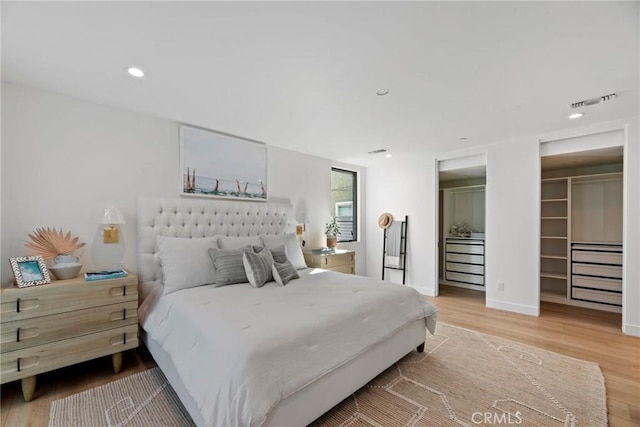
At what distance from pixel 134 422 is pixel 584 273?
5484mm

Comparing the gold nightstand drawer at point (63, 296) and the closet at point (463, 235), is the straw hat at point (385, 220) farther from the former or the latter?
the gold nightstand drawer at point (63, 296)

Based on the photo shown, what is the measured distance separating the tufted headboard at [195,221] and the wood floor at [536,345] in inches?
33.9

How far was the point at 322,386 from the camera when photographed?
5.40 feet

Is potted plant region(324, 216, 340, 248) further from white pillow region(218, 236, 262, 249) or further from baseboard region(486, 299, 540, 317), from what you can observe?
baseboard region(486, 299, 540, 317)

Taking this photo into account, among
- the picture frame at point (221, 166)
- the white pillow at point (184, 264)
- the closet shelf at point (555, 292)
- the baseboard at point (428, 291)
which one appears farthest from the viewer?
the baseboard at point (428, 291)

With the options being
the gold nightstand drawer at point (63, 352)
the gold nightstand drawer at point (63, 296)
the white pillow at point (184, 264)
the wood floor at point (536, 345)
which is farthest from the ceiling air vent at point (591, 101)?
the gold nightstand drawer at point (63, 352)

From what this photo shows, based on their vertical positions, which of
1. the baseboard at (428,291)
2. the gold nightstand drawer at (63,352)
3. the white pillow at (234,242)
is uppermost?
the white pillow at (234,242)

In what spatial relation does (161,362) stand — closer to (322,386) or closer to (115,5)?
(322,386)

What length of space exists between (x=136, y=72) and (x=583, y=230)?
5.97 meters

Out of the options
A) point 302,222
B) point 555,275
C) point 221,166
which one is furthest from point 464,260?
point 221,166

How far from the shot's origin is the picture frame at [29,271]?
6.46 feet

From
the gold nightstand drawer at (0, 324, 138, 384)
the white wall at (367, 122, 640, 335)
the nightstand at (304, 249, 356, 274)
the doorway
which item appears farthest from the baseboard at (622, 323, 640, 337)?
the gold nightstand drawer at (0, 324, 138, 384)

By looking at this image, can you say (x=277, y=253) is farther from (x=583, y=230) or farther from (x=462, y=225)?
(x=583, y=230)

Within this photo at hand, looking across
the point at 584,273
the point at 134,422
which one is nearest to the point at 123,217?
the point at 134,422
